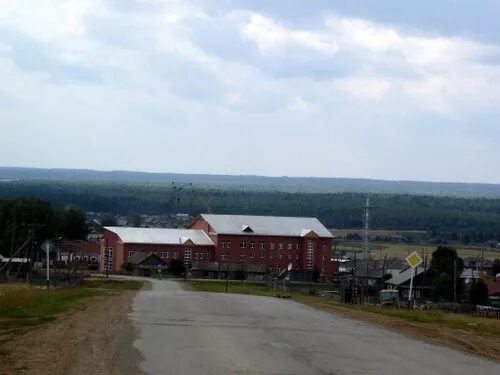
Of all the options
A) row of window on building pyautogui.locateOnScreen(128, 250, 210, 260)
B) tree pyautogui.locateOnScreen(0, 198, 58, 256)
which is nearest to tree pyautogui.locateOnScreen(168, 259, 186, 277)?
row of window on building pyautogui.locateOnScreen(128, 250, 210, 260)

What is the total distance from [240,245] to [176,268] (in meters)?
14.9

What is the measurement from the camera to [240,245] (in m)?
124

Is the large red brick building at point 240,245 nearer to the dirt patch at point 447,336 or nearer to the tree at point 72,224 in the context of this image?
the tree at point 72,224

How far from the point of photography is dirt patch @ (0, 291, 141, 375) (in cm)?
1510

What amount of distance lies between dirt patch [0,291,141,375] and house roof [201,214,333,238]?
99.4 m

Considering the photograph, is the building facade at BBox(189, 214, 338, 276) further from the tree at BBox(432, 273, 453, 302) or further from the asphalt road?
the asphalt road

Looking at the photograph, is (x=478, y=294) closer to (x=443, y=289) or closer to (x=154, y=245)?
(x=443, y=289)

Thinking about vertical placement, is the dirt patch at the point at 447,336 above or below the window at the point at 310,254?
above

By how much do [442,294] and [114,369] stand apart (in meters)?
60.5

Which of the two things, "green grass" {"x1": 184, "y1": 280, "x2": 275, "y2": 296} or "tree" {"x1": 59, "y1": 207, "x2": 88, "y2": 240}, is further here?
"tree" {"x1": 59, "y1": 207, "x2": 88, "y2": 240}

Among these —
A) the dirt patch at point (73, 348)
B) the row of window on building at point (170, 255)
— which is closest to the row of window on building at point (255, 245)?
the row of window on building at point (170, 255)

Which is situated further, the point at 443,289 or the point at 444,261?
the point at 444,261

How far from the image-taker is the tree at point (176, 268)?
11075 cm

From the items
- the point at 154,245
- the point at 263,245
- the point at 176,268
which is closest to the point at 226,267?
the point at 176,268
